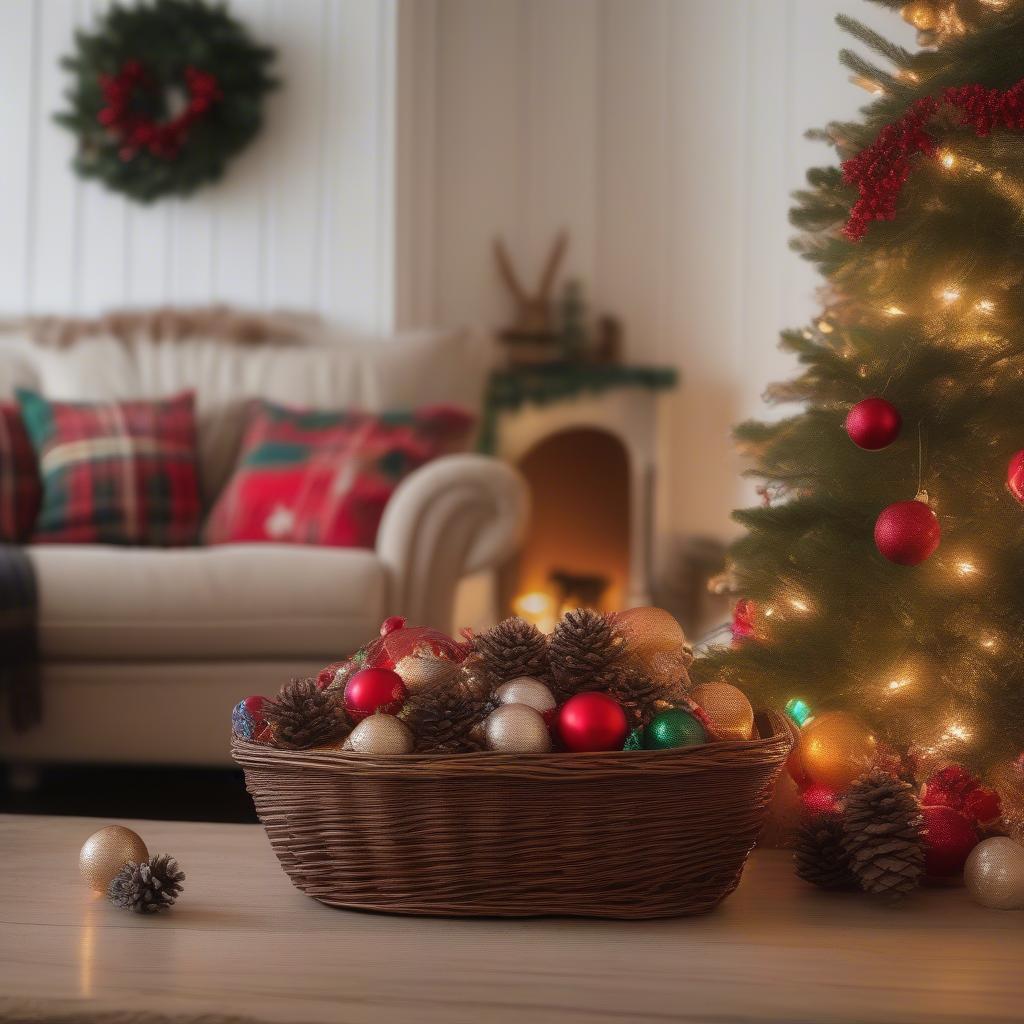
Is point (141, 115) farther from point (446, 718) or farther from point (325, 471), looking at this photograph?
point (446, 718)

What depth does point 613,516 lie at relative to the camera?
458 centimetres

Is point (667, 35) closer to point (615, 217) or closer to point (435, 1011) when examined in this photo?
point (615, 217)

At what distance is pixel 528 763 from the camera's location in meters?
1.02

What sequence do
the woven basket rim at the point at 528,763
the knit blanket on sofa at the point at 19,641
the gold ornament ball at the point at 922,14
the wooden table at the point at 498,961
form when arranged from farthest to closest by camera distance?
the knit blanket on sofa at the point at 19,641 < the gold ornament ball at the point at 922,14 < the woven basket rim at the point at 528,763 < the wooden table at the point at 498,961

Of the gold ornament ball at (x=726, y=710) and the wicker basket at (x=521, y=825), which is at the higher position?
the gold ornament ball at (x=726, y=710)

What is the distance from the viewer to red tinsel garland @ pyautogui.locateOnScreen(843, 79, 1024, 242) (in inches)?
49.6

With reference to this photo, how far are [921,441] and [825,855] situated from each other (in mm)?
412

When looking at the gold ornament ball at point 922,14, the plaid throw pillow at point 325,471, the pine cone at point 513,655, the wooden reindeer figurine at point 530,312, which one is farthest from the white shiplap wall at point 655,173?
the pine cone at point 513,655

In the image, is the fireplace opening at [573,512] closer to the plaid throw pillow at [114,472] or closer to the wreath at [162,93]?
the wreath at [162,93]

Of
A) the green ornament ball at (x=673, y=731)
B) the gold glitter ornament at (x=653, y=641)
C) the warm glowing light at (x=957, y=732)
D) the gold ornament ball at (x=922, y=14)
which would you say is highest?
the gold ornament ball at (x=922, y=14)

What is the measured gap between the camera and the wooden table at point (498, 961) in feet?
2.83

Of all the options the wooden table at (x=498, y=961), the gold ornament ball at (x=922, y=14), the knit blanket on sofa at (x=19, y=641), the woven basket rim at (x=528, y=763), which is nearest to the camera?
the wooden table at (x=498, y=961)

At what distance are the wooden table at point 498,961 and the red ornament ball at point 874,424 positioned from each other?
42 cm

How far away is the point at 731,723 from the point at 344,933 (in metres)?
0.37
